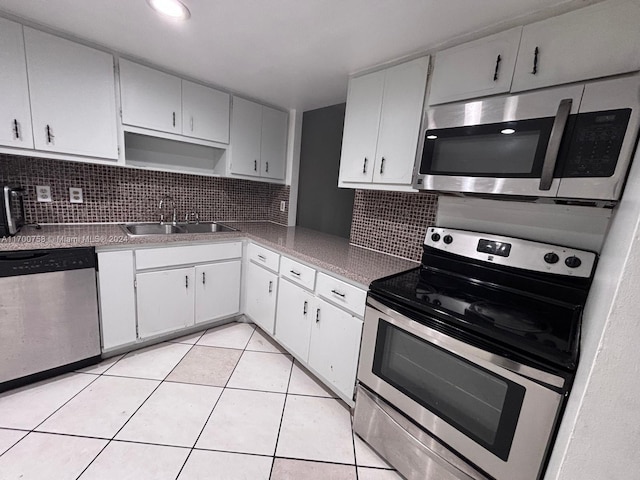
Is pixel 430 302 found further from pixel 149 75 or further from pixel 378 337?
pixel 149 75

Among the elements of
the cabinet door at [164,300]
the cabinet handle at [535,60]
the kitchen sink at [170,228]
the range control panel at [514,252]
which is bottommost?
the cabinet door at [164,300]

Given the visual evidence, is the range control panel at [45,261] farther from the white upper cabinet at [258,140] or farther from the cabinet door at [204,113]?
the white upper cabinet at [258,140]

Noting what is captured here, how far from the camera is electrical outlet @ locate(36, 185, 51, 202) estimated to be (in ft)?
6.46

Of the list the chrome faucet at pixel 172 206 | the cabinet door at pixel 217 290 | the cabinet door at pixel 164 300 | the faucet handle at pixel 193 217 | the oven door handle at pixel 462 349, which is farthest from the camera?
the faucet handle at pixel 193 217

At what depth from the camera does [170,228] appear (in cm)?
256

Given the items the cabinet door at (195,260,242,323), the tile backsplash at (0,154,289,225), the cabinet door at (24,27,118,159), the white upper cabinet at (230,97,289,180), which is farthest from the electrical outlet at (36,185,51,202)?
the white upper cabinet at (230,97,289,180)

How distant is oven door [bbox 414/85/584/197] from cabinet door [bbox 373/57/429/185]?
187mm

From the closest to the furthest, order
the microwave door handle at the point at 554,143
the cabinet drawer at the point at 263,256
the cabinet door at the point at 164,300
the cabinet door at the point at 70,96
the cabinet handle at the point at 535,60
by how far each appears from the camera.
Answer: the microwave door handle at the point at 554,143 → the cabinet handle at the point at 535,60 → the cabinet door at the point at 70,96 → the cabinet door at the point at 164,300 → the cabinet drawer at the point at 263,256

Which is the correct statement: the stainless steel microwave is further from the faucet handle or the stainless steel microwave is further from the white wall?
the faucet handle

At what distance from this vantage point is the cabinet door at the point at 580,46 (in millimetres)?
975

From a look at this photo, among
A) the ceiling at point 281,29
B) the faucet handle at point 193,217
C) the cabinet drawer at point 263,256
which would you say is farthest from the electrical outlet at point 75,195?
the cabinet drawer at point 263,256

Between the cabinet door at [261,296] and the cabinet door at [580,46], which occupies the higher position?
the cabinet door at [580,46]

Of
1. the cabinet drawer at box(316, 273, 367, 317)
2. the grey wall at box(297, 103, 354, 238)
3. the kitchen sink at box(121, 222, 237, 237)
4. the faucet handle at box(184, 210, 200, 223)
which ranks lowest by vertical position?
the cabinet drawer at box(316, 273, 367, 317)

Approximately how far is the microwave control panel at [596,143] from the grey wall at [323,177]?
1.60 m
